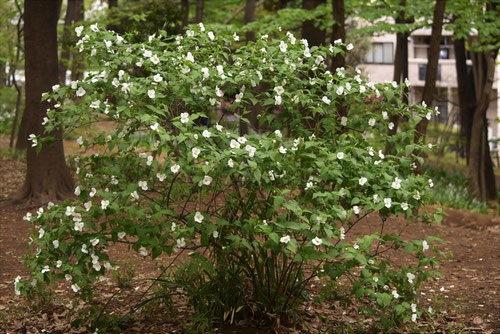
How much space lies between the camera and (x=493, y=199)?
15.5m

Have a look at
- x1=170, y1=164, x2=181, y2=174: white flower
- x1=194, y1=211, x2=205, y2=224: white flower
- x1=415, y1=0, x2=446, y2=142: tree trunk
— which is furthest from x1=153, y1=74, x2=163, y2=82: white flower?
x1=415, y1=0, x2=446, y2=142: tree trunk

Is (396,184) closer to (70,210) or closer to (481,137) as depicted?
(70,210)

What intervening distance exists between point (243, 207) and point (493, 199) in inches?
511

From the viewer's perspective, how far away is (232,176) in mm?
4043

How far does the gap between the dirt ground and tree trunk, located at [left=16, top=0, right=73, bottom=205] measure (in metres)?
0.46

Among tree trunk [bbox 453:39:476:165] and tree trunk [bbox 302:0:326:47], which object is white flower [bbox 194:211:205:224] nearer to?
tree trunk [bbox 302:0:326:47]

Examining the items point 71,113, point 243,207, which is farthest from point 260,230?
point 71,113

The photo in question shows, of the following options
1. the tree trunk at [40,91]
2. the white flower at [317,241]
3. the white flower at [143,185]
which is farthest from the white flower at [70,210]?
the tree trunk at [40,91]

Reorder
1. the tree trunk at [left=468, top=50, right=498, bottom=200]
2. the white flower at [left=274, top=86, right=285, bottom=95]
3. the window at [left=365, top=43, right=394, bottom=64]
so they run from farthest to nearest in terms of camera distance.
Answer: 1. the window at [left=365, top=43, right=394, bottom=64]
2. the tree trunk at [left=468, top=50, right=498, bottom=200]
3. the white flower at [left=274, top=86, right=285, bottom=95]

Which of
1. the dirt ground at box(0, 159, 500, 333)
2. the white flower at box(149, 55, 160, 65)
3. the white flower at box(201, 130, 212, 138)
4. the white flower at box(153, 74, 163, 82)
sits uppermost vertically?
the white flower at box(149, 55, 160, 65)

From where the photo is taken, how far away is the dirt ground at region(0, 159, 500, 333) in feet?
16.4

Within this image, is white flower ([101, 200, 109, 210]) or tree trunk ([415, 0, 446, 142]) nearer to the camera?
white flower ([101, 200, 109, 210])

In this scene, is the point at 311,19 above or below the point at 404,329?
above

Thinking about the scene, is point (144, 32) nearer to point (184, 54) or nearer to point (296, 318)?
point (184, 54)
